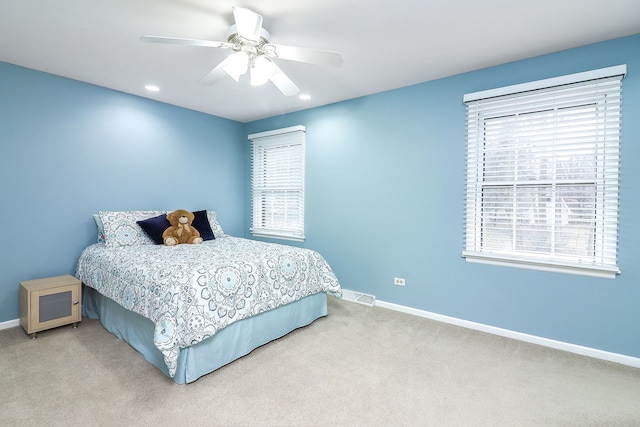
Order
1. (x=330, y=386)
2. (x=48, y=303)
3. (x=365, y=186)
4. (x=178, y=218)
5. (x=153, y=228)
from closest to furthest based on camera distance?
(x=330, y=386)
(x=48, y=303)
(x=153, y=228)
(x=178, y=218)
(x=365, y=186)

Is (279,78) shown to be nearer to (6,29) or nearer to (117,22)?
(117,22)

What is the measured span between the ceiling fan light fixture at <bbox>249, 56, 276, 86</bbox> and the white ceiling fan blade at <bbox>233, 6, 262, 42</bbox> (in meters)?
0.20

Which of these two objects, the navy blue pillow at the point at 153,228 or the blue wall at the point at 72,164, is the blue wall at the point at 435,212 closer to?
the blue wall at the point at 72,164

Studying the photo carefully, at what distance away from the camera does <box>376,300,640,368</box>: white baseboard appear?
2.32m

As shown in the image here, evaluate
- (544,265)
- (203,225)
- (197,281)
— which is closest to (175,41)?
(197,281)

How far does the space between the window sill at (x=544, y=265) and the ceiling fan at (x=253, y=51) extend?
2.12 meters

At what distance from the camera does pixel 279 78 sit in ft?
7.72

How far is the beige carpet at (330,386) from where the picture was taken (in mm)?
1721

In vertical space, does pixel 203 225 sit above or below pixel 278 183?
below

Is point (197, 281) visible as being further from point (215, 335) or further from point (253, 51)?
point (253, 51)

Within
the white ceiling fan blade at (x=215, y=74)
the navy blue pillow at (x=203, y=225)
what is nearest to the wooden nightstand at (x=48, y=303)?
the navy blue pillow at (x=203, y=225)

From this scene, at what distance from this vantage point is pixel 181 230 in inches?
137

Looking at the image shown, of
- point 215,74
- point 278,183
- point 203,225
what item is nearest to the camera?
point 215,74

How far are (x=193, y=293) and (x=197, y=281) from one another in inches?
3.4
